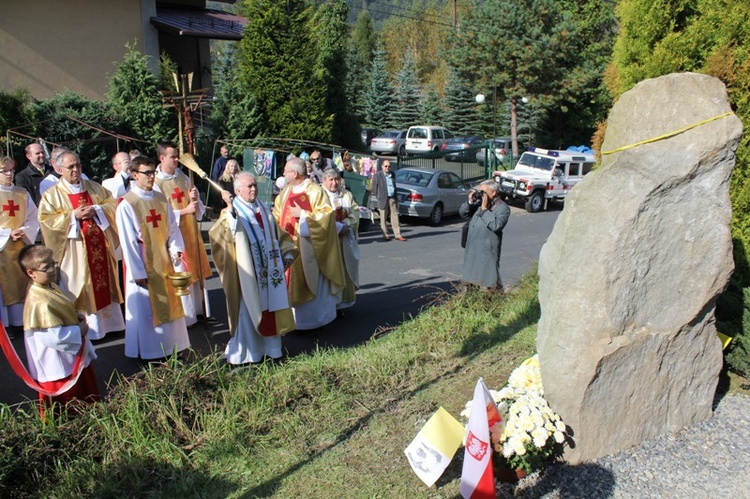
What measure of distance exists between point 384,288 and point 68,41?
1227cm

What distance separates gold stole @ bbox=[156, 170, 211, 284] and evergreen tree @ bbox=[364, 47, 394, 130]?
114 ft

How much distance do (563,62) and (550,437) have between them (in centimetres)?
2713

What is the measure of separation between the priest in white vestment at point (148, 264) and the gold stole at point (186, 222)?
980 millimetres

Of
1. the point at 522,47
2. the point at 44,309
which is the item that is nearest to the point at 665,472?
the point at 44,309

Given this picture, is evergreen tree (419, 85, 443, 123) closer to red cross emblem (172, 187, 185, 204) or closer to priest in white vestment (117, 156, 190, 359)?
red cross emblem (172, 187, 185, 204)

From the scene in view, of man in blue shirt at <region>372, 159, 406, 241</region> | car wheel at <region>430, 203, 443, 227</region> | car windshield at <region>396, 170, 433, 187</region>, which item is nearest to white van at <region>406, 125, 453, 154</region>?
car windshield at <region>396, 170, 433, 187</region>

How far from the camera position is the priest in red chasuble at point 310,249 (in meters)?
7.53

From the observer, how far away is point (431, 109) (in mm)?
41562

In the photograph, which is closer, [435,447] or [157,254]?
[435,447]

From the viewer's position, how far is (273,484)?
418 cm

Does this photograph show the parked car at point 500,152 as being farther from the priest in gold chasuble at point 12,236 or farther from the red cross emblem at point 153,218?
the red cross emblem at point 153,218

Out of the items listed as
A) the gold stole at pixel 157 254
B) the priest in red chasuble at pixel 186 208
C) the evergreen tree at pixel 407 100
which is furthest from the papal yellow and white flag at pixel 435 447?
the evergreen tree at pixel 407 100

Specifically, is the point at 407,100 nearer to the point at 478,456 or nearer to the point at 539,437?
the point at 539,437

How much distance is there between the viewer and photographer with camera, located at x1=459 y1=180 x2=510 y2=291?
7.36m
